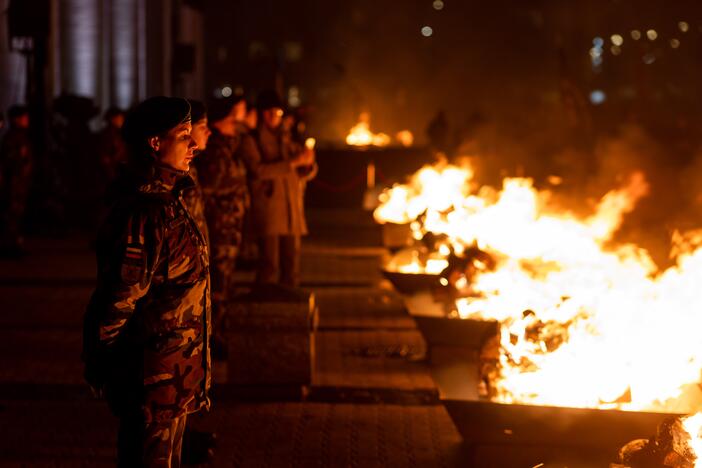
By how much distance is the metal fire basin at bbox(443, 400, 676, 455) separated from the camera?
6195 mm

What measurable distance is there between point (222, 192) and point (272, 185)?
5.75 ft

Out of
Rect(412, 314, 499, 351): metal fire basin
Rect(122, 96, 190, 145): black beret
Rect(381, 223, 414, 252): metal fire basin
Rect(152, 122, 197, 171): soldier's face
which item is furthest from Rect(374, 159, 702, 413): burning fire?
Rect(381, 223, 414, 252): metal fire basin

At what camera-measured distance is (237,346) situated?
319 inches

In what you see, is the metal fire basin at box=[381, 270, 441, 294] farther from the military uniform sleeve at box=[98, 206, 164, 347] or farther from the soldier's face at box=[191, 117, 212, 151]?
the military uniform sleeve at box=[98, 206, 164, 347]

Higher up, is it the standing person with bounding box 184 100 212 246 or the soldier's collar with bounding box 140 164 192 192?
the standing person with bounding box 184 100 212 246

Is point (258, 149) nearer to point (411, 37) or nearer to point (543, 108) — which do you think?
point (543, 108)

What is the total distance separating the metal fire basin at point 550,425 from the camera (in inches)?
244

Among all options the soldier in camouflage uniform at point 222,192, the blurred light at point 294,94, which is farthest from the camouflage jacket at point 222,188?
the blurred light at point 294,94

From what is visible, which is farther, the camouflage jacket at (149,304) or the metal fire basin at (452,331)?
the metal fire basin at (452,331)

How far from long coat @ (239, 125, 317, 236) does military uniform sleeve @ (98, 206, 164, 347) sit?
6003mm

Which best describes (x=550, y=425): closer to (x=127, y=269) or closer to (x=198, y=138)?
(x=198, y=138)

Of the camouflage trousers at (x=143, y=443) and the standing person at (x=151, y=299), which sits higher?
the standing person at (x=151, y=299)

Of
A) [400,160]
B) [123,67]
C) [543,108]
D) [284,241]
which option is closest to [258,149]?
[284,241]

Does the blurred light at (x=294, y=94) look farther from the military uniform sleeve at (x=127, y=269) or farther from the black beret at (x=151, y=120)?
the military uniform sleeve at (x=127, y=269)
